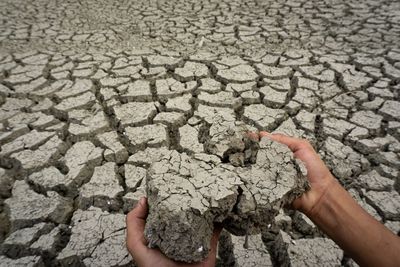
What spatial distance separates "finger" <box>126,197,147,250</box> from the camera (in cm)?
130

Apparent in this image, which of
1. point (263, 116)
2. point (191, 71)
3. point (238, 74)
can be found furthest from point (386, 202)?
point (191, 71)

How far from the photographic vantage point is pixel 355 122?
95.7 inches

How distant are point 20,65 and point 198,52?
1.57m

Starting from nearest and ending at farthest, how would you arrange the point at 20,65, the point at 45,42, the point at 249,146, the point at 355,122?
the point at 249,146
the point at 355,122
the point at 20,65
the point at 45,42

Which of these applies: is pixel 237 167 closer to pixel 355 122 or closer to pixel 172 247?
pixel 172 247

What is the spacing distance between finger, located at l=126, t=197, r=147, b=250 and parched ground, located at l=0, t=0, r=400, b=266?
0.82 feet

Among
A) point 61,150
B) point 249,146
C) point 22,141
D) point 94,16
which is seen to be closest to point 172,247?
point 249,146

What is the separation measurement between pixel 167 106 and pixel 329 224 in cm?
144

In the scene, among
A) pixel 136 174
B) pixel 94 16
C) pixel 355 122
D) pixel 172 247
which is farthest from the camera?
pixel 94 16

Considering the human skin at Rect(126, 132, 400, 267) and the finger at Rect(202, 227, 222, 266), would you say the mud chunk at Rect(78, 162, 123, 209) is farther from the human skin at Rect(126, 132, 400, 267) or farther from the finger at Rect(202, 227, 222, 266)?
the finger at Rect(202, 227, 222, 266)

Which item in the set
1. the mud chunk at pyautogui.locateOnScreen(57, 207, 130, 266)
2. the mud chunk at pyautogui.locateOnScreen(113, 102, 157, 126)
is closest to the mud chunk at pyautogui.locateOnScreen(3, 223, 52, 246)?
the mud chunk at pyautogui.locateOnScreen(57, 207, 130, 266)

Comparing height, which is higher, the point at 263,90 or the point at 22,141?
the point at 263,90

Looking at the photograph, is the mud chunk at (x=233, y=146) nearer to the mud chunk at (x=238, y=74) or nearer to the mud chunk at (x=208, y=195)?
the mud chunk at (x=208, y=195)

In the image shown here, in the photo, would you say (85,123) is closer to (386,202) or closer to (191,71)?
(191,71)
